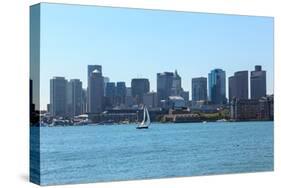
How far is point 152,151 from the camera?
43.7ft

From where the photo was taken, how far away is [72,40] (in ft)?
41.5

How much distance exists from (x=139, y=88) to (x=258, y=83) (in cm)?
257

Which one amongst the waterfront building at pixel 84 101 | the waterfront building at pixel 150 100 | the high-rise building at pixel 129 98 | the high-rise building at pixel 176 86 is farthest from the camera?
the high-rise building at pixel 176 86

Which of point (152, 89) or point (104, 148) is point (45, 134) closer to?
point (104, 148)

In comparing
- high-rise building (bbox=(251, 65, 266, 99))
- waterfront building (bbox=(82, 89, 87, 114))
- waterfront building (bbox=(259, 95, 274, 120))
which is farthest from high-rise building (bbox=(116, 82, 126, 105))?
waterfront building (bbox=(259, 95, 274, 120))

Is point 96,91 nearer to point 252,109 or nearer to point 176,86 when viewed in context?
point 176,86

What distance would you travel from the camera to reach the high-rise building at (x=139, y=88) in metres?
13.2

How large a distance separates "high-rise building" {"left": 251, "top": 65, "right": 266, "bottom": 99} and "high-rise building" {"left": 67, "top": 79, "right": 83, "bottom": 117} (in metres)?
3.53

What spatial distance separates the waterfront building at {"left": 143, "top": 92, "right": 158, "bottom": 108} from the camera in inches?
526

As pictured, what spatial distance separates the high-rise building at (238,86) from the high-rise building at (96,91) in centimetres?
259

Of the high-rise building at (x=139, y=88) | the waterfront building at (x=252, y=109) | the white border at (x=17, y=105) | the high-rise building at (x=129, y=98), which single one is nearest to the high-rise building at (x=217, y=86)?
the waterfront building at (x=252, y=109)

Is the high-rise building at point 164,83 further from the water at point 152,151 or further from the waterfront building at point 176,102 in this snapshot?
the water at point 152,151

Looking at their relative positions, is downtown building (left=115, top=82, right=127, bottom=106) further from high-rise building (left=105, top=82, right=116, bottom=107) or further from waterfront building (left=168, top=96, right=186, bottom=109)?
waterfront building (left=168, top=96, right=186, bottom=109)

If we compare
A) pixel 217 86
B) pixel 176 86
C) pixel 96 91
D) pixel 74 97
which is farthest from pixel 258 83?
pixel 74 97
